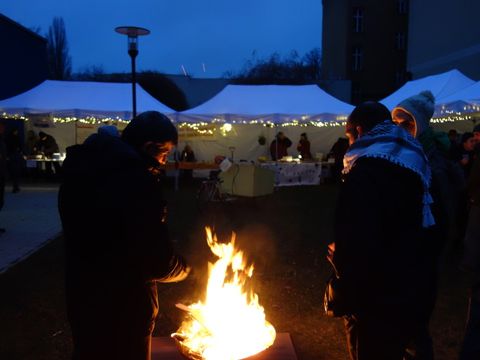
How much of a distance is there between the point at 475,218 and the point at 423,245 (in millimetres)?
1845

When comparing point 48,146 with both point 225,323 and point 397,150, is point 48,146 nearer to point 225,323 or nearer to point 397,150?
point 225,323

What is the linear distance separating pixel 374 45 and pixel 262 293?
115ft

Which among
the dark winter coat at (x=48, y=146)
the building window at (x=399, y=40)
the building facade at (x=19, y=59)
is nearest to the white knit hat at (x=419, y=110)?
the dark winter coat at (x=48, y=146)

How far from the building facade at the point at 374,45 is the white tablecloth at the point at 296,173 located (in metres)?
22.0

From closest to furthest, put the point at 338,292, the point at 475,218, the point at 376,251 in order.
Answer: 1. the point at 376,251
2. the point at 338,292
3. the point at 475,218

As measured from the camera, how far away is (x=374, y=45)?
1419 inches

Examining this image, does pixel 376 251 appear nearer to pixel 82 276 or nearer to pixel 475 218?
pixel 82 276

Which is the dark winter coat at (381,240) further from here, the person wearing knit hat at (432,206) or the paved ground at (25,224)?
the paved ground at (25,224)

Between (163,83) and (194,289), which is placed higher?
(163,83)

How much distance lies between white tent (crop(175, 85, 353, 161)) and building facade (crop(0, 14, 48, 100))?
7.70m

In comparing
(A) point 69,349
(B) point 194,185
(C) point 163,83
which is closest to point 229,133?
(B) point 194,185

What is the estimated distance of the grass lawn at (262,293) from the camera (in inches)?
153

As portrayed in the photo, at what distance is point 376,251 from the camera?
1.93 m

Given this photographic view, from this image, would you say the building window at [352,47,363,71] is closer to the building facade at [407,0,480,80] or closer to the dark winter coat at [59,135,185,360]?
the building facade at [407,0,480,80]
